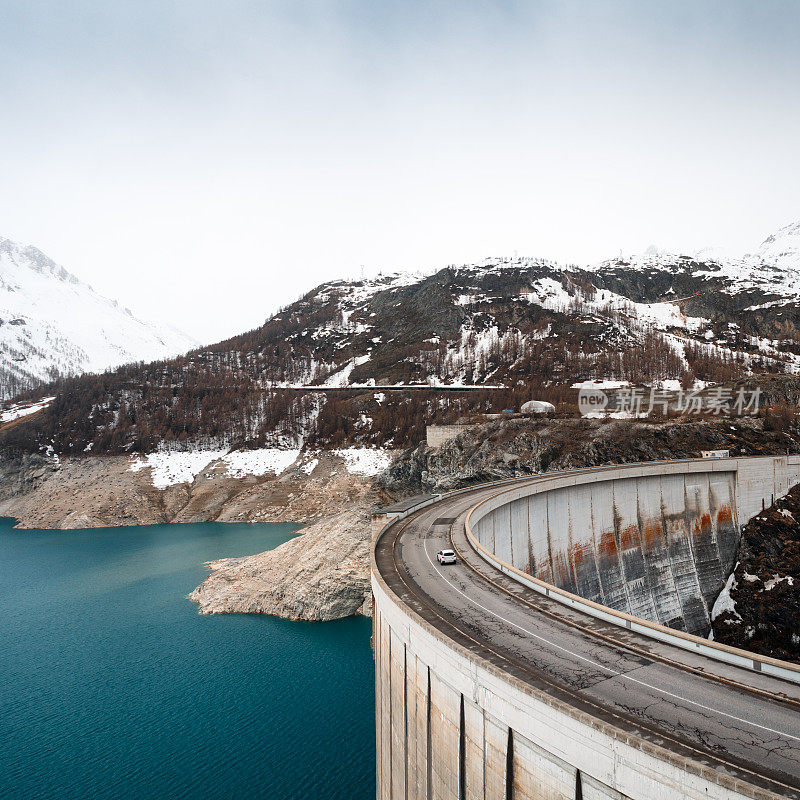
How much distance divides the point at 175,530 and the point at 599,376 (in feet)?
300

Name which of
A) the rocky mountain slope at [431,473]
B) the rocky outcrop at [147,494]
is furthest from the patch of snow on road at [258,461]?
the rocky mountain slope at [431,473]

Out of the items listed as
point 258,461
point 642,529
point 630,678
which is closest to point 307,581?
point 642,529

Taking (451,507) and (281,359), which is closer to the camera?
(451,507)

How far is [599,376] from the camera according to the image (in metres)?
110

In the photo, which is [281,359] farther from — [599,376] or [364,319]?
[599,376]

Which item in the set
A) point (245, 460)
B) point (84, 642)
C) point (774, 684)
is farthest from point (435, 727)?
point (245, 460)

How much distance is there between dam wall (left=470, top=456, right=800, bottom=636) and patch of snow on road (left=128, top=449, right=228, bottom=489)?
72.4 m

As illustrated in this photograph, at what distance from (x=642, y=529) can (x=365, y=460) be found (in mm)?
57798

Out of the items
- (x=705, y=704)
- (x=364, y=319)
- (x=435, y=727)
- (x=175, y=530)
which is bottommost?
(x=175, y=530)

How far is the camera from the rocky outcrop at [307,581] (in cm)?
3728

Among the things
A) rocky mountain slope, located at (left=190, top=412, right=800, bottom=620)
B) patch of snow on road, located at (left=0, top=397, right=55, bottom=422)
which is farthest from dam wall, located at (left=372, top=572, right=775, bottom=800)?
patch of snow on road, located at (left=0, top=397, right=55, bottom=422)

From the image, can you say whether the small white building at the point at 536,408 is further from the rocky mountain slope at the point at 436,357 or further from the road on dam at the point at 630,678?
the road on dam at the point at 630,678

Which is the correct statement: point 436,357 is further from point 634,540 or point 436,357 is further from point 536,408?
point 634,540

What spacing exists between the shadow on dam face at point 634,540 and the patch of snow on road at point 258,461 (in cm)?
6450
